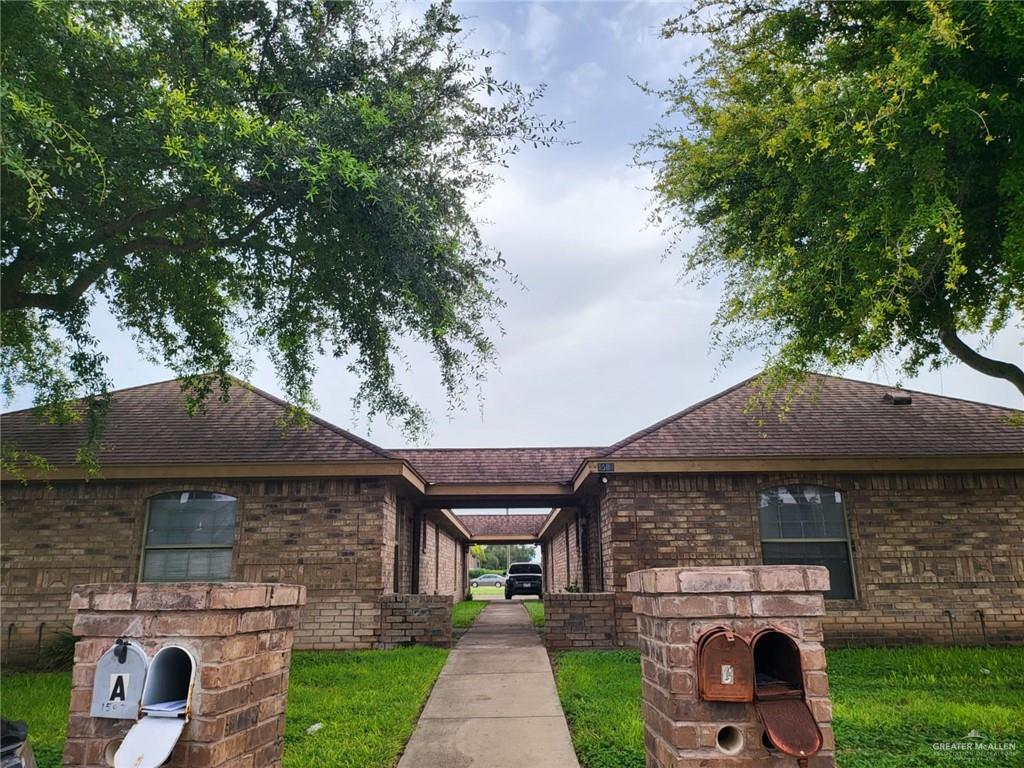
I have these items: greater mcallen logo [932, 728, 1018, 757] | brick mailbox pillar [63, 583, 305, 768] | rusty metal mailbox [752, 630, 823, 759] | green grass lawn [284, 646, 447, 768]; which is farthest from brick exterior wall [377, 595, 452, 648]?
rusty metal mailbox [752, 630, 823, 759]

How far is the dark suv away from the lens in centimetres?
3011

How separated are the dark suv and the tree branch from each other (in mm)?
22649

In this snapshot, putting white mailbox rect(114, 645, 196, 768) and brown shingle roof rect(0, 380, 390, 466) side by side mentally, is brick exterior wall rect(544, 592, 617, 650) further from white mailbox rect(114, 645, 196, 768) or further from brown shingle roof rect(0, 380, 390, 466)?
white mailbox rect(114, 645, 196, 768)

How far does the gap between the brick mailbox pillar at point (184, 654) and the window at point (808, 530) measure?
31.3ft

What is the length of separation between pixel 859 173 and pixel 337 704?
7.72 meters

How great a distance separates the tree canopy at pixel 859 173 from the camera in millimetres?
6590

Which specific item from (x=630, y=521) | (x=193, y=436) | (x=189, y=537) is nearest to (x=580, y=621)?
(x=630, y=521)

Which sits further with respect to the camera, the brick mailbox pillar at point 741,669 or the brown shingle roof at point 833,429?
the brown shingle roof at point 833,429

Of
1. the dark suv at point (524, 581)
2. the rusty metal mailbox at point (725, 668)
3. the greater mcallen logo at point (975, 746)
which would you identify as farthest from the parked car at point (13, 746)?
the dark suv at point (524, 581)

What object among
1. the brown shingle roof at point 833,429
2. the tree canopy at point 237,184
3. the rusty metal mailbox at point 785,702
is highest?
the tree canopy at point 237,184

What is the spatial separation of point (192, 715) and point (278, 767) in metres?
0.87

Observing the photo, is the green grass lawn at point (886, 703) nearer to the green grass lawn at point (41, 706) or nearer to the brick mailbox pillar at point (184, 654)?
the brick mailbox pillar at point (184, 654)

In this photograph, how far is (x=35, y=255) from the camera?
8.38m

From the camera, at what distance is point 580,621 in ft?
A: 35.3
